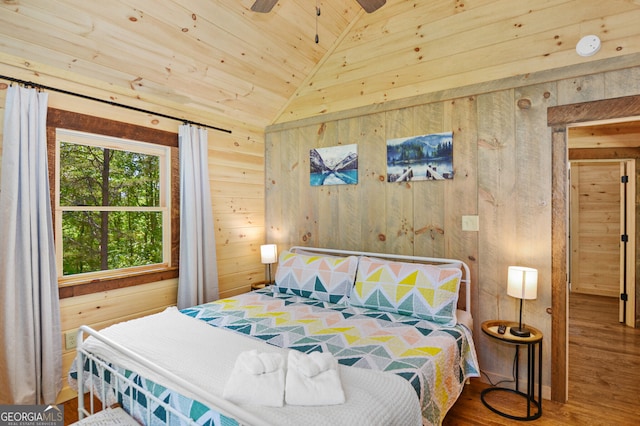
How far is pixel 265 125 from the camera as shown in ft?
13.1

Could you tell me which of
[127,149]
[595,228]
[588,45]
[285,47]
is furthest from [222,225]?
[595,228]

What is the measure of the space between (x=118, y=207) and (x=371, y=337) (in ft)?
7.57

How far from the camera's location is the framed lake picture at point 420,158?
283 centimetres

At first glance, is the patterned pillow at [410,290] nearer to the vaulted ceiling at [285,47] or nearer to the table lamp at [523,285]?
the table lamp at [523,285]

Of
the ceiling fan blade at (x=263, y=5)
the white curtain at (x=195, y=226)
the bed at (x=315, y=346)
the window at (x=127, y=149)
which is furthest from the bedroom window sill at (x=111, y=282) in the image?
the ceiling fan blade at (x=263, y=5)

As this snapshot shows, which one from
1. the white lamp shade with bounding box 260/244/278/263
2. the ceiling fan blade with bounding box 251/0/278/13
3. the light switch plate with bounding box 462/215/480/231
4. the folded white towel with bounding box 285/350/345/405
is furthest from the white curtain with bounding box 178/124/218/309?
the light switch plate with bounding box 462/215/480/231

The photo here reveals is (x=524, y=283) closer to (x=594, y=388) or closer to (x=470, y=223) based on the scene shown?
(x=470, y=223)

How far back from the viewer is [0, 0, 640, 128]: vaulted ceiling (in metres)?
2.23

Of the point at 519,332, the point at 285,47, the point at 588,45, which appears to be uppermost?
the point at 285,47

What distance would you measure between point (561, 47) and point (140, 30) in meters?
2.97

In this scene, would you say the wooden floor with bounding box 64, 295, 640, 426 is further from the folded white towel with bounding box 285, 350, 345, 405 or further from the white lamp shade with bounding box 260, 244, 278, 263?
the white lamp shade with bounding box 260, 244, 278, 263

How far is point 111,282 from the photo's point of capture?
2.74m

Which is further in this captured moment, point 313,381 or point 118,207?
point 118,207

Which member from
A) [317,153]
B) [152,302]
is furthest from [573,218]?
[152,302]
